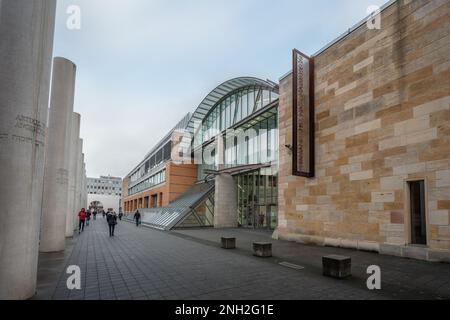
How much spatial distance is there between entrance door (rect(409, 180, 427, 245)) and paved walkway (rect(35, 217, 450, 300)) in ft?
4.45

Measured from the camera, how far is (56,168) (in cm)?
1302

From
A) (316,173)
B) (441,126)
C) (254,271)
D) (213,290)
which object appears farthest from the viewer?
(316,173)

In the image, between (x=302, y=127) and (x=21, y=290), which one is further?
(x=302, y=127)

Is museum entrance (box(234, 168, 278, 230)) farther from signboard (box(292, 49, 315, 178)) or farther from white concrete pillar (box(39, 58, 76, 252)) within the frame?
white concrete pillar (box(39, 58, 76, 252))

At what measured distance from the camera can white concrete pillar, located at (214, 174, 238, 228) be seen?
28539mm

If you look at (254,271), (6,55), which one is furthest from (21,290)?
(254,271)

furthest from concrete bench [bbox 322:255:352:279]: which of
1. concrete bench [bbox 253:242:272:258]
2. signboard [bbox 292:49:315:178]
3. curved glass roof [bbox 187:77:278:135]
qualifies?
curved glass roof [bbox 187:77:278:135]

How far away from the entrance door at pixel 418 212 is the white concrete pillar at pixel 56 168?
15.2 meters

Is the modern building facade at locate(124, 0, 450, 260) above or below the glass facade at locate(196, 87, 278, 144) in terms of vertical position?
below

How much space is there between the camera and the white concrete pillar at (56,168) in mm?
12822

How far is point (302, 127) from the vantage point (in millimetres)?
15750

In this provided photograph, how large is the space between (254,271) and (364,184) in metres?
7.27

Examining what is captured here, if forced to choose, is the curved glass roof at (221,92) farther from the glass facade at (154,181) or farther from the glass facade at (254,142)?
the glass facade at (154,181)
